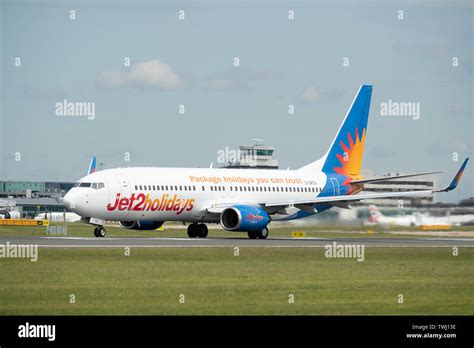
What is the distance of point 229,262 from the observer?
136 ft

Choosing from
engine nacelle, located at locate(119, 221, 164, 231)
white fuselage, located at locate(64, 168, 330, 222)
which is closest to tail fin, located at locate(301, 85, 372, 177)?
white fuselage, located at locate(64, 168, 330, 222)

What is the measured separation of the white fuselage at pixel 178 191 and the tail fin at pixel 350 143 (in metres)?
1.74

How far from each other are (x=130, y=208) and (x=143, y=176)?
2.26 meters

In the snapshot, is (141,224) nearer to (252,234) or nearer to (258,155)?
(252,234)

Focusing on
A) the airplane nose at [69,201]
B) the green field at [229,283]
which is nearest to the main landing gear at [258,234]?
the airplane nose at [69,201]

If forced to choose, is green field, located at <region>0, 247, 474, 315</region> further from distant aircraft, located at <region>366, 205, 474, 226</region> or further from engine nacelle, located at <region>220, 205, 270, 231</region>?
distant aircraft, located at <region>366, 205, 474, 226</region>

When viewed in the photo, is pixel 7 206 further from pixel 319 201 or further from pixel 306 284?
pixel 306 284

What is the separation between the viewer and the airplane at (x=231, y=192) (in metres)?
59.9

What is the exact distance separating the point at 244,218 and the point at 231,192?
4.74 metres

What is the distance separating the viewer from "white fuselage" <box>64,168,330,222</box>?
195 ft

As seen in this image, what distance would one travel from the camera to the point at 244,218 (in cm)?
6231

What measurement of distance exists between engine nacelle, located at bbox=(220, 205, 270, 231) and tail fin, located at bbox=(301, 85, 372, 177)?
11194 millimetres
